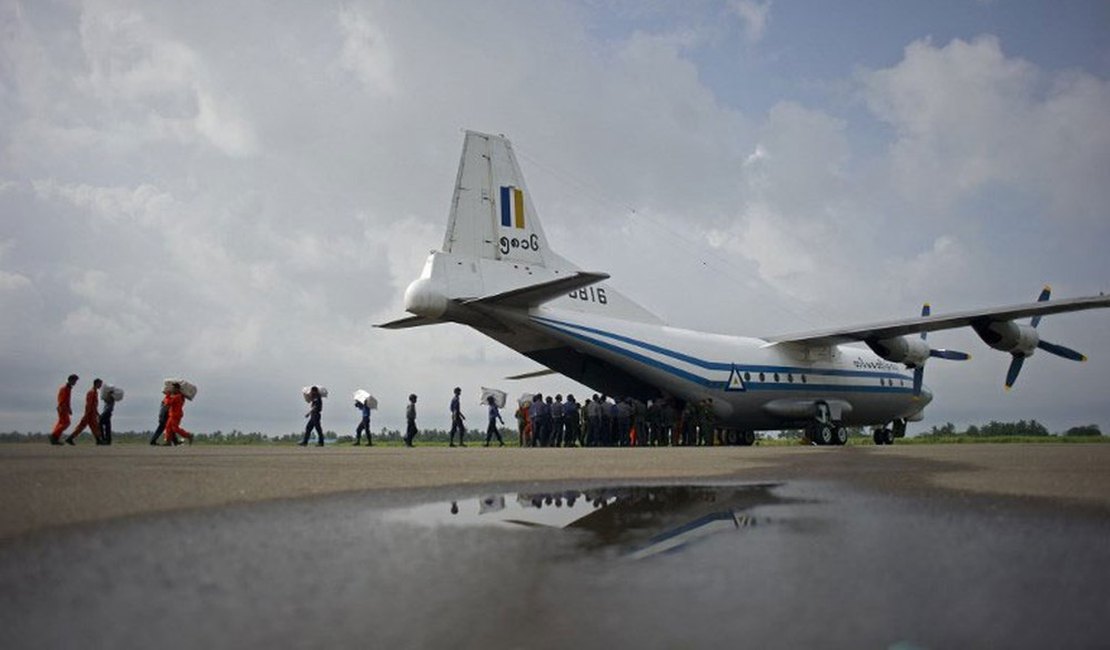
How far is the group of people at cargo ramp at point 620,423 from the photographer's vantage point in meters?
21.5

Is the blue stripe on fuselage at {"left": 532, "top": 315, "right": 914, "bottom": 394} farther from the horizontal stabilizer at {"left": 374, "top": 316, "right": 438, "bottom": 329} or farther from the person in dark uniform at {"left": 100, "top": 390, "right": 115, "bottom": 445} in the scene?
the person in dark uniform at {"left": 100, "top": 390, "right": 115, "bottom": 445}

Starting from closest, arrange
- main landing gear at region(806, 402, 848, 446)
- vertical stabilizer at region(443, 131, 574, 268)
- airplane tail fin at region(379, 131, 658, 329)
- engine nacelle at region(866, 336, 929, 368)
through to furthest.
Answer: airplane tail fin at region(379, 131, 658, 329) → vertical stabilizer at region(443, 131, 574, 268) → engine nacelle at region(866, 336, 929, 368) → main landing gear at region(806, 402, 848, 446)

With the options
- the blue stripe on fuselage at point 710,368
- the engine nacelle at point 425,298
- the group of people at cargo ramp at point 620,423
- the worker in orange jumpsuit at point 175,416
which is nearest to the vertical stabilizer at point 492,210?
the engine nacelle at point 425,298

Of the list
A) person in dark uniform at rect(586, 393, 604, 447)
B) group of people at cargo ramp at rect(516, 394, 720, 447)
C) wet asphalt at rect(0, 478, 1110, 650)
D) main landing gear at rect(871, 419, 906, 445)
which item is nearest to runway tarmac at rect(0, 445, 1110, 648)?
wet asphalt at rect(0, 478, 1110, 650)

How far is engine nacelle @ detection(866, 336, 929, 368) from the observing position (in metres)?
22.3

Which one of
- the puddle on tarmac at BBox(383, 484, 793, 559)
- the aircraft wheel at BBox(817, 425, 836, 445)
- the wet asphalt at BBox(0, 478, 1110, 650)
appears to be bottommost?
the wet asphalt at BBox(0, 478, 1110, 650)

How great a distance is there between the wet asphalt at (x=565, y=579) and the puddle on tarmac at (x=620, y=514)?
0.10ft

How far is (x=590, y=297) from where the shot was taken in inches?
759

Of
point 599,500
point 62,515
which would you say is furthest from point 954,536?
point 62,515

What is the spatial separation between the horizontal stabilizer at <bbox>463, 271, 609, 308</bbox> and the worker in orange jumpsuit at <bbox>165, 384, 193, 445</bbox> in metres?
8.11

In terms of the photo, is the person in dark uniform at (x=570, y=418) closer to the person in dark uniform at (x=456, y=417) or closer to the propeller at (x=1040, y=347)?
the person in dark uniform at (x=456, y=417)

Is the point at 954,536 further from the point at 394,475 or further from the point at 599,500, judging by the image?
the point at 394,475

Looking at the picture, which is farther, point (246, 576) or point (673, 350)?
point (673, 350)

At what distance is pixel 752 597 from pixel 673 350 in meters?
17.9
